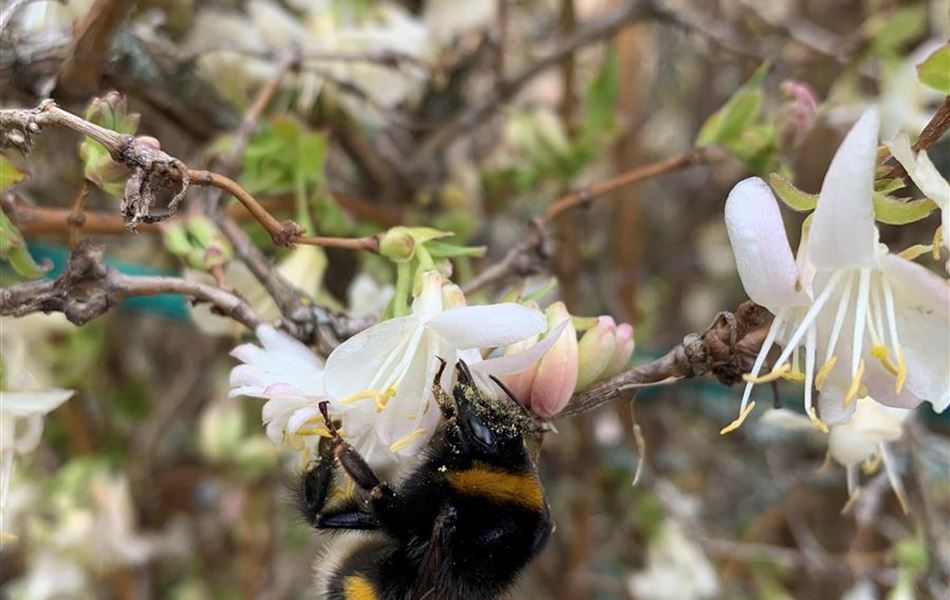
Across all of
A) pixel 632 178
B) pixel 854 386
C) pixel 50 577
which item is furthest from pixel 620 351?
pixel 50 577

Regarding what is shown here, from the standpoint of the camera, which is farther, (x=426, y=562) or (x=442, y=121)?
(x=442, y=121)

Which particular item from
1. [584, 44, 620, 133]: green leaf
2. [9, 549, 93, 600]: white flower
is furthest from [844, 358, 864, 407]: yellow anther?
[9, 549, 93, 600]: white flower

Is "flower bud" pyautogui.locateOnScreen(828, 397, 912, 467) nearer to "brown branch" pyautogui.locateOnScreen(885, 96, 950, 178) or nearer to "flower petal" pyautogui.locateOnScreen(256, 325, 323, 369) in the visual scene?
"brown branch" pyautogui.locateOnScreen(885, 96, 950, 178)

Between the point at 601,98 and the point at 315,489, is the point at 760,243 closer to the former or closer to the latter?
the point at 315,489

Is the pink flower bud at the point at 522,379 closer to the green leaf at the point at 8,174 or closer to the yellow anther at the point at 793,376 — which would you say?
the yellow anther at the point at 793,376

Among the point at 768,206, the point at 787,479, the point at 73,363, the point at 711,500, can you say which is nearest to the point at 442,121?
the point at 73,363

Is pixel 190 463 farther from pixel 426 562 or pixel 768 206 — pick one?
pixel 768 206
